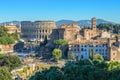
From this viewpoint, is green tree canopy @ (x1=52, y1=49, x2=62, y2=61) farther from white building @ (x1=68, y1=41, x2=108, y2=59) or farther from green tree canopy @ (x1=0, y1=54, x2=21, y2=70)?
green tree canopy @ (x1=0, y1=54, x2=21, y2=70)

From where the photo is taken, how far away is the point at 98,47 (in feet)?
152

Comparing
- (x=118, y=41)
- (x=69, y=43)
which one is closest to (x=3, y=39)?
(x=69, y=43)

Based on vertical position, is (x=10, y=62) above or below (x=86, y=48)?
below

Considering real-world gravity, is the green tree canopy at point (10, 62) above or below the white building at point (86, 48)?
below

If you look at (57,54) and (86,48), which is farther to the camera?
(86,48)

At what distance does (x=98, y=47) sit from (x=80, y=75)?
2704 centimetres

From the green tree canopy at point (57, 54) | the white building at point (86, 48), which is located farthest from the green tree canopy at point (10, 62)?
the white building at point (86, 48)

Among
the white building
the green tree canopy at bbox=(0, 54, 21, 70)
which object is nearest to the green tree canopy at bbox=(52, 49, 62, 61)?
the white building

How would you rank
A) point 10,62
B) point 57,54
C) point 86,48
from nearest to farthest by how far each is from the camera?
point 10,62 < point 57,54 < point 86,48

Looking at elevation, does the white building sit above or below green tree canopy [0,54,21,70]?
above

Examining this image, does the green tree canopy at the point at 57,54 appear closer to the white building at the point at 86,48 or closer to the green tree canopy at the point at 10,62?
the white building at the point at 86,48

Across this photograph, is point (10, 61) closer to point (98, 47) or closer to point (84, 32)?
point (98, 47)

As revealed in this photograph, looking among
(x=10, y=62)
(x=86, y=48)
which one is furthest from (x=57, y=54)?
(x=10, y=62)

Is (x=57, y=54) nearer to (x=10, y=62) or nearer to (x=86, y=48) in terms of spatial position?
(x=86, y=48)
